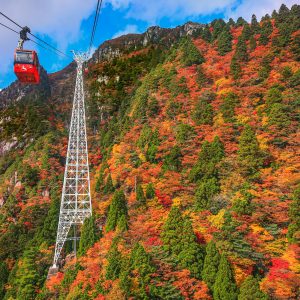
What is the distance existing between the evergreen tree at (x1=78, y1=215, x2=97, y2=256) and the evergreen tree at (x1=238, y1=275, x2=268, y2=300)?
577 inches

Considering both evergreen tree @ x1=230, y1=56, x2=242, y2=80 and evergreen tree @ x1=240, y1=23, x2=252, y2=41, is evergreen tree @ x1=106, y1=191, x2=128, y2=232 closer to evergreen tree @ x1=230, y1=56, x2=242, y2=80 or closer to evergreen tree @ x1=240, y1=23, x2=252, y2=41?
evergreen tree @ x1=230, y1=56, x2=242, y2=80

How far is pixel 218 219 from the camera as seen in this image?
85.7 feet

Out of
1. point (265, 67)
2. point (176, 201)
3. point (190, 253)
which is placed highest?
point (265, 67)

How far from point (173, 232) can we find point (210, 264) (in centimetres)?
383

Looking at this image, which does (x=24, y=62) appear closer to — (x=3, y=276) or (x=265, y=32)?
(x=3, y=276)

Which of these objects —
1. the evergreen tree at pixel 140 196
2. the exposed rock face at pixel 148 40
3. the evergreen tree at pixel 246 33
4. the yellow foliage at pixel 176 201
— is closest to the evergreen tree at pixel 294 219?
the yellow foliage at pixel 176 201

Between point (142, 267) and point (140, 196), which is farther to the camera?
point (140, 196)

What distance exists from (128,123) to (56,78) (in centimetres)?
5977

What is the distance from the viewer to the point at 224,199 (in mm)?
28266

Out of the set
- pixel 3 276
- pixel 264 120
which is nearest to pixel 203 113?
pixel 264 120

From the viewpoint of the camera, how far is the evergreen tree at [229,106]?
123ft

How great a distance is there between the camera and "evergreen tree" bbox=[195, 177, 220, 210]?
2902 cm

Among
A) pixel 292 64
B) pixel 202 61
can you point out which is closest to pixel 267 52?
pixel 292 64

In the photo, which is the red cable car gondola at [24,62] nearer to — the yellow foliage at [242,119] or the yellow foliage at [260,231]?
the yellow foliage at [260,231]
